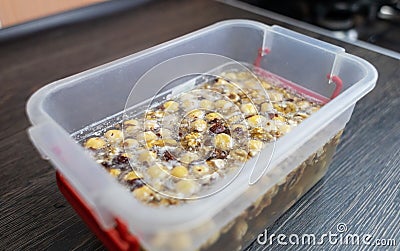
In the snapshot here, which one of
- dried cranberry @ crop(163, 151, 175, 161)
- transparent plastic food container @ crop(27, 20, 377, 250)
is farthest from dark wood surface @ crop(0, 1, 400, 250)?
dried cranberry @ crop(163, 151, 175, 161)

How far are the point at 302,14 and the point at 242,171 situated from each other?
131 centimetres

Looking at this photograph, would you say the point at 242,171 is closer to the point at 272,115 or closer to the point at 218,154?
the point at 218,154

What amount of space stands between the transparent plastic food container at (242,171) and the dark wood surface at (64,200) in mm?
46

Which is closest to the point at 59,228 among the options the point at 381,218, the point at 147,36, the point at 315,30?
the point at 381,218

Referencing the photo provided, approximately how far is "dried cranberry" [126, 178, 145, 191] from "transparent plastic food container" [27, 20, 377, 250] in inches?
2.4

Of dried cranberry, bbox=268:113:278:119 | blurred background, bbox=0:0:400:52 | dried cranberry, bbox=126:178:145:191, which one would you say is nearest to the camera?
dried cranberry, bbox=126:178:145:191

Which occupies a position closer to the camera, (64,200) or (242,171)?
(242,171)

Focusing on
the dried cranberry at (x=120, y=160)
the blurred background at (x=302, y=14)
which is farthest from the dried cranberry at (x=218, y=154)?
the blurred background at (x=302, y=14)

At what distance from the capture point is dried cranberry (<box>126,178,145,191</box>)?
18.7 inches

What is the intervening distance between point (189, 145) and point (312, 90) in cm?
29

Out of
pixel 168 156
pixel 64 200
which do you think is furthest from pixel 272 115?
pixel 64 200

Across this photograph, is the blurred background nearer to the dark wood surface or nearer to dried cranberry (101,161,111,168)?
the dark wood surface

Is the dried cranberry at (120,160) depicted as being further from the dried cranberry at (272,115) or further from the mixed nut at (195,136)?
the dried cranberry at (272,115)

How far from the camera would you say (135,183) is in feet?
1.58
